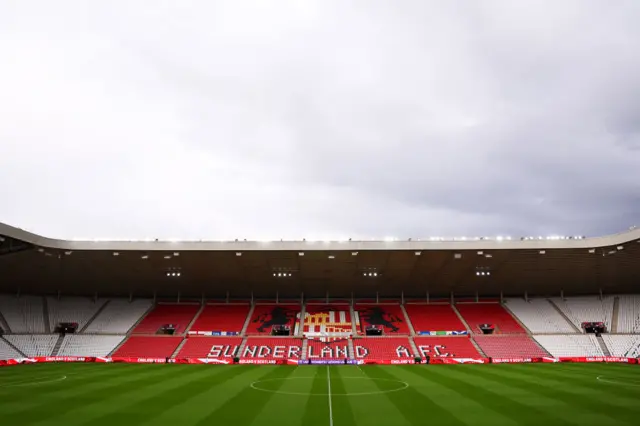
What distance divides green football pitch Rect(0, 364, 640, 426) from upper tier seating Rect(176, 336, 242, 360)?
604 inches

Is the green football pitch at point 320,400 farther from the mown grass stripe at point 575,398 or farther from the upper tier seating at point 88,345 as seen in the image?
the upper tier seating at point 88,345

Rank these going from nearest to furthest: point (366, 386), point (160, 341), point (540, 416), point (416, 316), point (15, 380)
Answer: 1. point (540, 416)
2. point (366, 386)
3. point (15, 380)
4. point (160, 341)
5. point (416, 316)

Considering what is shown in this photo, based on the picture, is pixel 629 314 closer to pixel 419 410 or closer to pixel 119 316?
pixel 419 410

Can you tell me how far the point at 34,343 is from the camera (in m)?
39.7

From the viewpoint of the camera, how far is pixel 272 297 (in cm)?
5016

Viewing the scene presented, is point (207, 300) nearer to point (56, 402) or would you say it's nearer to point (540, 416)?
point (56, 402)

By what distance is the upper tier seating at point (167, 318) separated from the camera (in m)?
44.5

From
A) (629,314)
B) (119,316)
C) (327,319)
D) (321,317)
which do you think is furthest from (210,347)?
(629,314)

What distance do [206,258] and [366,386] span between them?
73.1 feet

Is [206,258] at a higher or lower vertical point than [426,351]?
higher

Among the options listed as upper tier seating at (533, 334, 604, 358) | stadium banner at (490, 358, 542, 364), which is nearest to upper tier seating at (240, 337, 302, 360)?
stadium banner at (490, 358, 542, 364)

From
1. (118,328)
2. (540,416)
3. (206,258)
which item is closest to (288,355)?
(206,258)

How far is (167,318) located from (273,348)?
554 inches

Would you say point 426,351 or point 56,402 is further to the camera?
point 426,351
